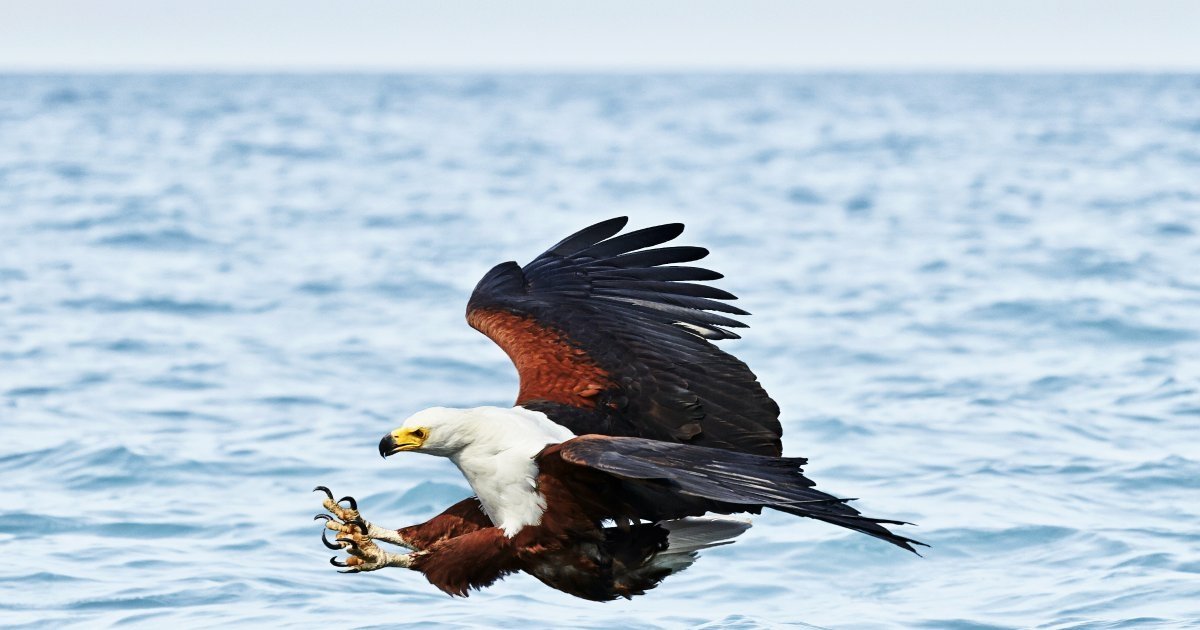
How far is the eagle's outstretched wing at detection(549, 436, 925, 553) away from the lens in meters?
3.93

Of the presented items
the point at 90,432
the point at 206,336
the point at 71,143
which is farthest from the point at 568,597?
the point at 71,143

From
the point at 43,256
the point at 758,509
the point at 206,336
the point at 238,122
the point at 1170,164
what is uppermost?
the point at 238,122

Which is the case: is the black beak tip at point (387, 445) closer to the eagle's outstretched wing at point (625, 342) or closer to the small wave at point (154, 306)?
the eagle's outstretched wing at point (625, 342)

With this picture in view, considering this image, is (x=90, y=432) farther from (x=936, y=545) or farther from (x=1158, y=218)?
(x=1158, y=218)

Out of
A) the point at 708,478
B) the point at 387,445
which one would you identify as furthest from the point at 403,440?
the point at 708,478

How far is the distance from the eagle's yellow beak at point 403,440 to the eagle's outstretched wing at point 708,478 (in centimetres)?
34

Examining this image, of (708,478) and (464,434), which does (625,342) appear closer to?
(464,434)

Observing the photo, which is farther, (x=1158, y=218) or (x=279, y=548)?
(x=1158, y=218)

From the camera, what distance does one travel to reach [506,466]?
14.9 ft

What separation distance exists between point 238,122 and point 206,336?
105ft

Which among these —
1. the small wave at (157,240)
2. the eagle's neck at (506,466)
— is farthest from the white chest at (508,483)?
the small wave at (157,240)

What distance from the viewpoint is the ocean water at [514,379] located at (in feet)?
21.1

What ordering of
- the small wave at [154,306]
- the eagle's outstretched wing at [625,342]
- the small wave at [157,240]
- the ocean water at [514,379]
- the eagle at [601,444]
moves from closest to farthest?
1. the eagle at [601,444]
2. the eagle's outstretched wing at [625,342]
3. the ocean water at [514,379]
4. the small wave at [154,306]
5. the small wave at [157,240]

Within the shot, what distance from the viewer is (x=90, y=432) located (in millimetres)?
9000
